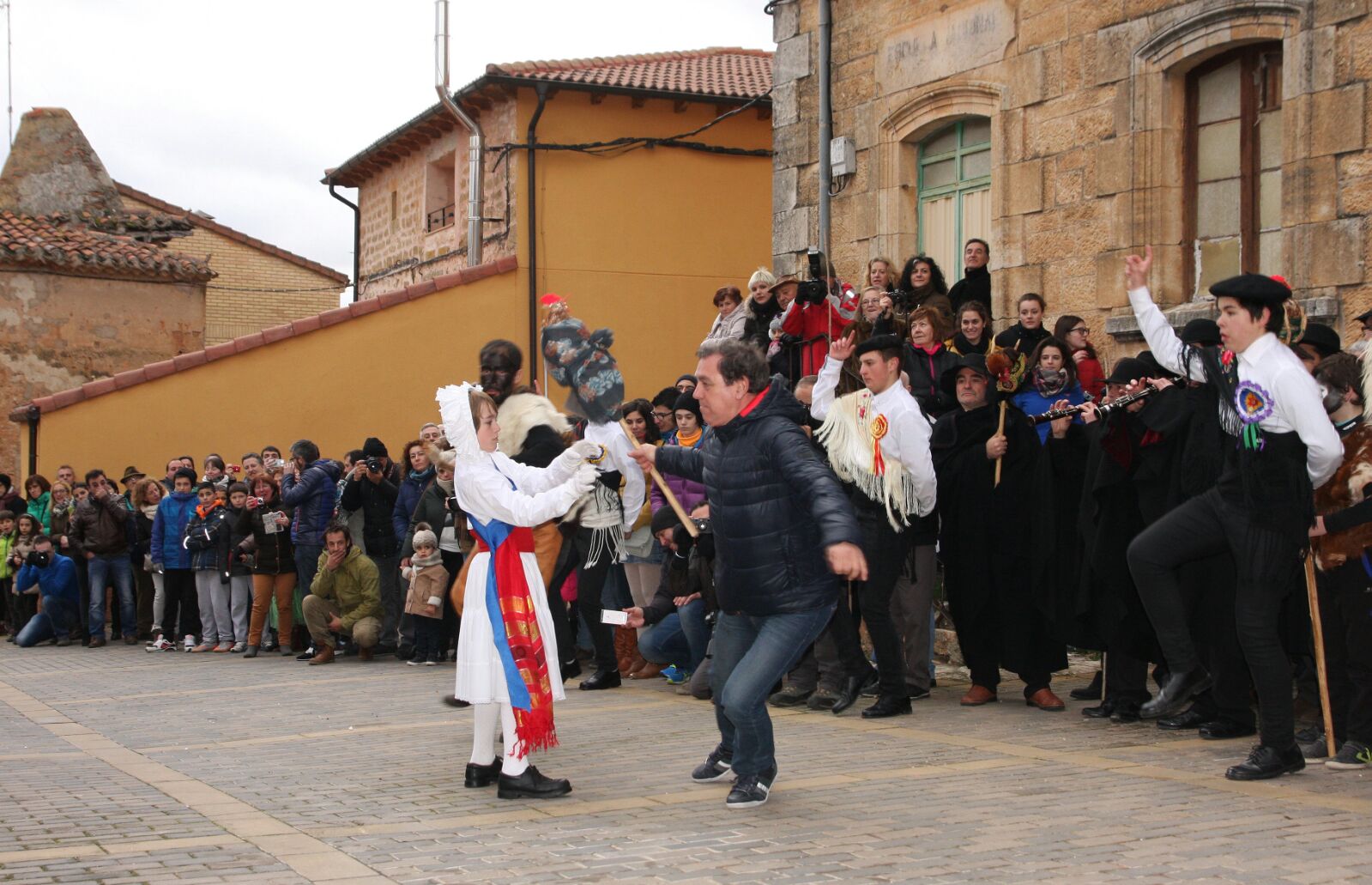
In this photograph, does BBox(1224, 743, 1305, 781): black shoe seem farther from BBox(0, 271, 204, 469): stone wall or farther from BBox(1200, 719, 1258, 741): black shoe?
BBox(0, 271, 204, 469): stone wall

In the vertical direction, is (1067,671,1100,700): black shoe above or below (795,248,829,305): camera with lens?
below

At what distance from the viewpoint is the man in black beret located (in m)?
8.54

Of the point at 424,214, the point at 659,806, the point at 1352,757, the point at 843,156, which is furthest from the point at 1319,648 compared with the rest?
the point at 424,214

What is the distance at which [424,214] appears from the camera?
27922 millimetres

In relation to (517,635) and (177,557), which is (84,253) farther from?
(517,635)

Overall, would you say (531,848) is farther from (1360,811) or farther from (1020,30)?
(1020,30)

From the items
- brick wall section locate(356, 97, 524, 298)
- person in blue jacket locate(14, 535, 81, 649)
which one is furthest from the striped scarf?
brick wall section locate(356, 97, 524, 298)

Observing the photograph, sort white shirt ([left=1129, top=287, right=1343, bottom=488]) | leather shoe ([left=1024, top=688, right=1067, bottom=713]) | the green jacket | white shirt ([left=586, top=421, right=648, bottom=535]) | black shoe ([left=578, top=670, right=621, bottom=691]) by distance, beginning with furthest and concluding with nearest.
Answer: the green jacket, black shoe ([left=578, top=670, right=621, bottom=691]), white shirt ([left=586, top=421, right=648, bottom=535]), leather shoe ([left=1024, top=688, right=1067, bottom=713]), white shirt ([left=1129, top=287, right=1343, bottom=488])

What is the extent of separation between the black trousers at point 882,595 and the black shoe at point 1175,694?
1.34 m

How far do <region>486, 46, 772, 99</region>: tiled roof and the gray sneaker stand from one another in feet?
61.6

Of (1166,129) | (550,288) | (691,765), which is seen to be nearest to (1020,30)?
(1166,129)

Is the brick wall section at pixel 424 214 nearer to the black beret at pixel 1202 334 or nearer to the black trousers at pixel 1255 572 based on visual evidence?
the black beret at pixel 1202 334

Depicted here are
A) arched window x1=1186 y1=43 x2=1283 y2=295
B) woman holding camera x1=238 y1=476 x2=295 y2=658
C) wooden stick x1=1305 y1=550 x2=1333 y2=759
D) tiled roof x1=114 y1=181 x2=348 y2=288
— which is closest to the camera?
wooden stick x1=1305 y1=550 x2=1333 y2=759

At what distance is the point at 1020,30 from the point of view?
1341cm
